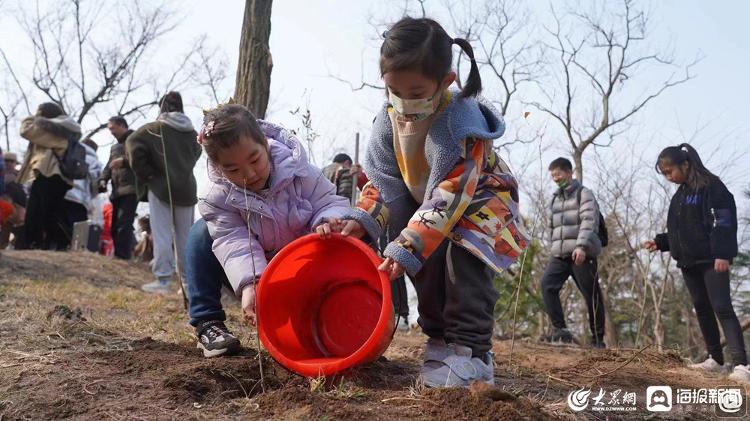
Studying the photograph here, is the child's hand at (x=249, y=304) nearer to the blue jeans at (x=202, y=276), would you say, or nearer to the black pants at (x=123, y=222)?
the blue jeans at (x=202, y=276)

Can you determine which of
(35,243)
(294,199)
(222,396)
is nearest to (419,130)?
(294,199)

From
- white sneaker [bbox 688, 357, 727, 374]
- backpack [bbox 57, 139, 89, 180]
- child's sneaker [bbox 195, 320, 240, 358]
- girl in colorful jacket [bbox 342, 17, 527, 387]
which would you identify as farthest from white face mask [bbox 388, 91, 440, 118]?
backpack [bbox 57, 139, 89, 180]

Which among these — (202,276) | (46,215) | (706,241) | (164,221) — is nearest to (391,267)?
(202,276)

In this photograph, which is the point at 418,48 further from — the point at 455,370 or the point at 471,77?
the point at 455,370

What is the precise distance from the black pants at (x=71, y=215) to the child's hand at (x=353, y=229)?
5.44m

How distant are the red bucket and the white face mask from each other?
18.0 inches

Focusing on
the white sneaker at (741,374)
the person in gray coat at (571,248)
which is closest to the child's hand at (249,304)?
the white sneaker at (741,374)

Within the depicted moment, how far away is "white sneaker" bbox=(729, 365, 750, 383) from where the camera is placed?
394 centimetres

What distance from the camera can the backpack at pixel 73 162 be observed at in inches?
255

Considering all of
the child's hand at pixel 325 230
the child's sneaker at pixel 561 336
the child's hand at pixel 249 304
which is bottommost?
the child's sneaker at pixel 561 336

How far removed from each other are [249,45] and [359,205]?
3715 millimetres

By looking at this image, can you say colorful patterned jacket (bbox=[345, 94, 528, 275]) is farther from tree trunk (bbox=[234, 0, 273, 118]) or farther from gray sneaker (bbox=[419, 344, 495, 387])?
tree trunk (bbox=[234, 0, 273, 118])

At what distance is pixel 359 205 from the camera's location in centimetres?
254

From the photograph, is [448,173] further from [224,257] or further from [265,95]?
[265,95]
